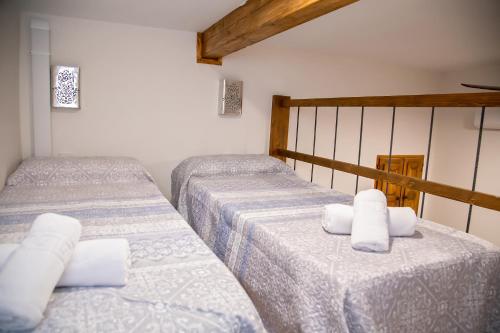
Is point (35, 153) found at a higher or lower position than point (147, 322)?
higher

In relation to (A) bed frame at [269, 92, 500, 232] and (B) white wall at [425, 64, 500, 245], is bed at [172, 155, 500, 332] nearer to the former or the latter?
(A) bed frame at [269, 92, 500, 232]

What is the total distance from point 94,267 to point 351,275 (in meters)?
0.81

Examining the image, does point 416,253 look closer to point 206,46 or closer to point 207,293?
point 207,293

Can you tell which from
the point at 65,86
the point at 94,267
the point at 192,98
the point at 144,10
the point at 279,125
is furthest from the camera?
the point at 279,125

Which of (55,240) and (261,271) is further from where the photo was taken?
(261,271)

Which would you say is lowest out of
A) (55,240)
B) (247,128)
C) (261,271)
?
(261,271)

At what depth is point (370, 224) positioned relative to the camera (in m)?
1.43

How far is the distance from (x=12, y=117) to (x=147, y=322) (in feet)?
7.08

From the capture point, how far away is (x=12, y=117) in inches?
94.3

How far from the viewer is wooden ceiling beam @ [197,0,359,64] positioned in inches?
65.2

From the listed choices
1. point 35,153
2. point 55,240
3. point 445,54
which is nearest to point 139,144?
point 35,153

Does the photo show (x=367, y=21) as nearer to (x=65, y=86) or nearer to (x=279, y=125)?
(x=279, y=125)

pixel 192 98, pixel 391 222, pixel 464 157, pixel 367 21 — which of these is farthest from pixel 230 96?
pixel 464 157

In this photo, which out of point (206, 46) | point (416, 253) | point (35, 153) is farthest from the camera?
point (206, 46)
